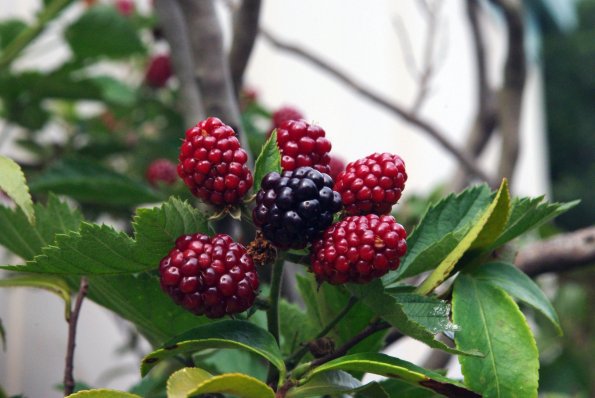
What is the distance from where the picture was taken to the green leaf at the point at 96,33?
102 centimetres

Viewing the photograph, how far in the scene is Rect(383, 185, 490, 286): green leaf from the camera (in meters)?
0.45

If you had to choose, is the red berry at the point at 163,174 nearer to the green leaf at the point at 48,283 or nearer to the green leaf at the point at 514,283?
the green leaf at the point at 48,283

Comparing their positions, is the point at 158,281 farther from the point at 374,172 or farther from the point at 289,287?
the point at 289,287

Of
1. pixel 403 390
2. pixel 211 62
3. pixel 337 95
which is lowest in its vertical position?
pixel 403 390

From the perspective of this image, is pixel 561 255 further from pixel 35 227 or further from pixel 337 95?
pixel 337 95

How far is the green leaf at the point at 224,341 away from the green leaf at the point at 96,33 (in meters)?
0.70

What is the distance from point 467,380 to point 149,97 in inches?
33.8

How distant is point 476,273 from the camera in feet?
1.48

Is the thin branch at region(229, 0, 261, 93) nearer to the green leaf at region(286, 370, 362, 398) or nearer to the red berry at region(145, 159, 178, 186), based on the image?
the red berry at region(145, 159, 178, 186)

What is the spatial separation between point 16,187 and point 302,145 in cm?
15

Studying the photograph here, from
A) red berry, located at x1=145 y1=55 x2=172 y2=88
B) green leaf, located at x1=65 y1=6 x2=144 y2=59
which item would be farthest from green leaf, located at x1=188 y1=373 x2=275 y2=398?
red berry, located at x1=145 y1=55 x2=172 y2=88

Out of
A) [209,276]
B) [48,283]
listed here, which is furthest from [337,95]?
[209,276]

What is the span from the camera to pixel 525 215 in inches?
17.1

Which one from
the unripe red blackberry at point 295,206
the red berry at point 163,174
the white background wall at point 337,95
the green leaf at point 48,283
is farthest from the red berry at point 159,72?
the unripe red blackberry at point 295,206
